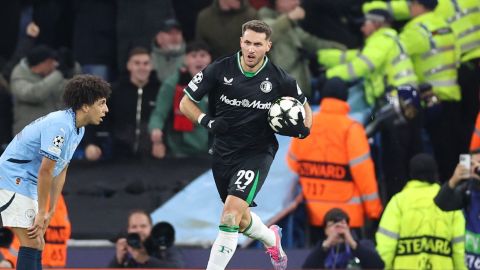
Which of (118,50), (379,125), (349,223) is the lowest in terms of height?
(349,223)

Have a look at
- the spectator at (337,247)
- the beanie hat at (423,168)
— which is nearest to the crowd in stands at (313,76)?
the spectator at (337,247)

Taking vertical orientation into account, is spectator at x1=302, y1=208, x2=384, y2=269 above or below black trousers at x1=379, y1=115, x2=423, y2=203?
below

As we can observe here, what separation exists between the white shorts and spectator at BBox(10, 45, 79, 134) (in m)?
4.52

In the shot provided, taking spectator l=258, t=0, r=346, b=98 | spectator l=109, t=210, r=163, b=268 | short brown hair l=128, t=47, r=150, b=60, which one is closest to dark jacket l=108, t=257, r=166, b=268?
spectator l=109, t=210, r=163, b=268

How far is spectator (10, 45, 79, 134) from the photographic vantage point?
15.0 meters

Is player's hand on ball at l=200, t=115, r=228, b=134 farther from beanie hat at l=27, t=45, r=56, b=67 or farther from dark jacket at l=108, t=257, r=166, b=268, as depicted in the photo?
beanie hat at l=27, t=45, r=56, b=67

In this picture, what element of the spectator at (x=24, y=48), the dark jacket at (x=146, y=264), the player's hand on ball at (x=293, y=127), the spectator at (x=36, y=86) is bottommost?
the dark jacket at (x=146, y=264)

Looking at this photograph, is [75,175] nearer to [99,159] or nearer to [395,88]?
[99,159]

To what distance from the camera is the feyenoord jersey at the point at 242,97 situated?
11430 mm

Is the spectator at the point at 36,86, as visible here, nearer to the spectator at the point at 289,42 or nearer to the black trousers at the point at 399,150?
the spectator at the point at 289,42

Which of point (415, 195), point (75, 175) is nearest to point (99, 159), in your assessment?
point (75, 175)

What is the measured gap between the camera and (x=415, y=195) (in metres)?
13.3

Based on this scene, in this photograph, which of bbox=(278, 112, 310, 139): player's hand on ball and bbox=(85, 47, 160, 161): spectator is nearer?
bbox=(278, 112, 310, 139): player's hand on ball

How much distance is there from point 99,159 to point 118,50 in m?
1.37
